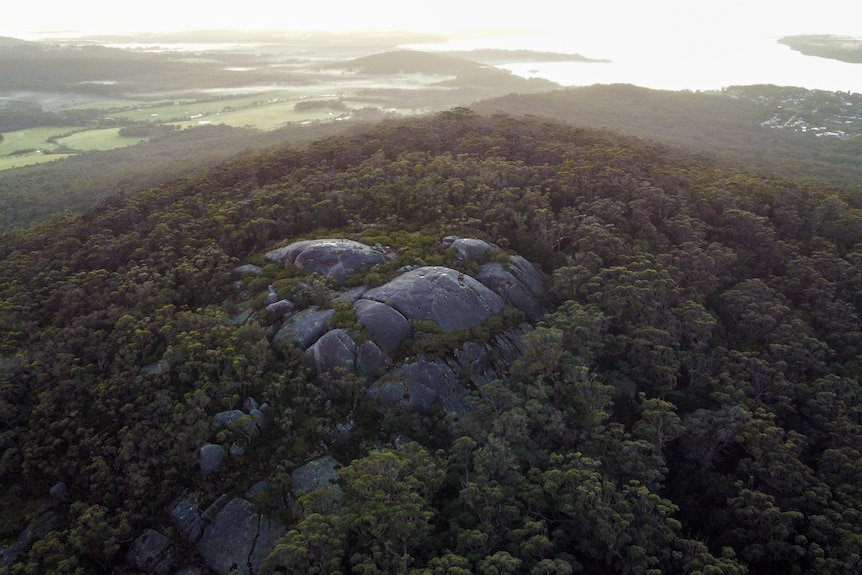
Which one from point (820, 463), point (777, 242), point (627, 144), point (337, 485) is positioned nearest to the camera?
point (337, 485)

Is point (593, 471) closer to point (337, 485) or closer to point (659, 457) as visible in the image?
point (659, 457)

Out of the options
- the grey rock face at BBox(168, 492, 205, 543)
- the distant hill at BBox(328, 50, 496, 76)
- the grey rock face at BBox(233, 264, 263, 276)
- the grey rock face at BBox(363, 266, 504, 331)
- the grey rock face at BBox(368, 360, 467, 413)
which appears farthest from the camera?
the distant hill at BBox(328, 50, 496, 76)

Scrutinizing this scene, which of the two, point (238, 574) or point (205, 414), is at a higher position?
point (205, 414)

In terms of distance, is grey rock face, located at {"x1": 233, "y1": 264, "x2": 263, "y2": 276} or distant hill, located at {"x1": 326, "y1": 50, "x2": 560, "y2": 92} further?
distant hill, located at {"x1": 326, "y1": 50, "x2": 560, "y2": 92}

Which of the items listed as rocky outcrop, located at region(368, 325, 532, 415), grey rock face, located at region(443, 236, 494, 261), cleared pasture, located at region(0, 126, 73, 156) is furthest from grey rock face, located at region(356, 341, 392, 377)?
cleared pasture, located at region(0, 126, 73, 156)

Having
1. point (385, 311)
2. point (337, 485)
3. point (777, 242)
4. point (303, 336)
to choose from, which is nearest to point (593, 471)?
point (337, 485)

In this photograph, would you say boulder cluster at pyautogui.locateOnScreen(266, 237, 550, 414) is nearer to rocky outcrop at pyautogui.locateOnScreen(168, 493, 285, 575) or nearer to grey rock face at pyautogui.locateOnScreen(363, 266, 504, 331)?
grey rock face at pyautogui.locateOnScreen(363, 266, 504, 331)
